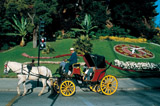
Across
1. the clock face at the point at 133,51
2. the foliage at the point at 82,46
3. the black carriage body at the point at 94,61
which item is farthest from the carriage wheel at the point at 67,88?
the clock face at the point at 133,51

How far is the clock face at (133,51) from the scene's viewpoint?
77.9ft

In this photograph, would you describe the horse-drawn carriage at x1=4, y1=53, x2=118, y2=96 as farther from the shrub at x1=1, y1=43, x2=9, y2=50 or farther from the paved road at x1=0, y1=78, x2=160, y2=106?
the shrub at x1=1, y1=43, x2=9, y2=50

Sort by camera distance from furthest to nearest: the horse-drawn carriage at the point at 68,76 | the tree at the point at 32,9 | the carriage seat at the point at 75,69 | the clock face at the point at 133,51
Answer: the tree at the point at 32,9, the clock face at the point at 133,51, the carriage seat at the point at 75,69, the horse-drawn carriage at the point at 68,76

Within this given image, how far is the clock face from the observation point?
77.9 ft

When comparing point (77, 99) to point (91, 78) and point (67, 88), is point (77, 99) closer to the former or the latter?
point (67, 88)

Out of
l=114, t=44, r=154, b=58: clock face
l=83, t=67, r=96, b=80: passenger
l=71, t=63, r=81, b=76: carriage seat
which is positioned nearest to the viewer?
l=71, t=63, r=81, b=76: carriage seat

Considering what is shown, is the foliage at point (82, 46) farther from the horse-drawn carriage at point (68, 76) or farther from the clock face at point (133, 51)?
the horse-drawn carriage at point (68, 76)

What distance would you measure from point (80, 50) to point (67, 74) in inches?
A: 500

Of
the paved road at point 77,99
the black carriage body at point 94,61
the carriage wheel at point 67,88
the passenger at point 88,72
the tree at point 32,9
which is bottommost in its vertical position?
the paved road at point 77,99

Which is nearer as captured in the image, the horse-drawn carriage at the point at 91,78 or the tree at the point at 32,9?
the horse-drawn carriage at the point at 91,78

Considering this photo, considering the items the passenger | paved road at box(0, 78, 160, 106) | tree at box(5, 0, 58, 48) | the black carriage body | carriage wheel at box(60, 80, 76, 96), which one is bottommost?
paved road at box(0, 78, 160, 106)

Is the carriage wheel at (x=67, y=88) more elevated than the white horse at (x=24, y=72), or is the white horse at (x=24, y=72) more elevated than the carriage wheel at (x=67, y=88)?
the white horse at (x=24, y=72)

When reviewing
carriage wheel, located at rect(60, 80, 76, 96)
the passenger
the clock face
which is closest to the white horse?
carriage wheel, located at rect(60, 80, 76, 96)

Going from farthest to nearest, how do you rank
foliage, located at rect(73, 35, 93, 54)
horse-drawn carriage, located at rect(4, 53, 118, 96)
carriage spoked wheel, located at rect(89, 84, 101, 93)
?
foliage, located at rect(73, 35, 93, 54) → carriage spoked wheel, located at rect(89, 84, 101, 93) → horse-drawn carriage, located at rect(4, 53, 118, 96)
